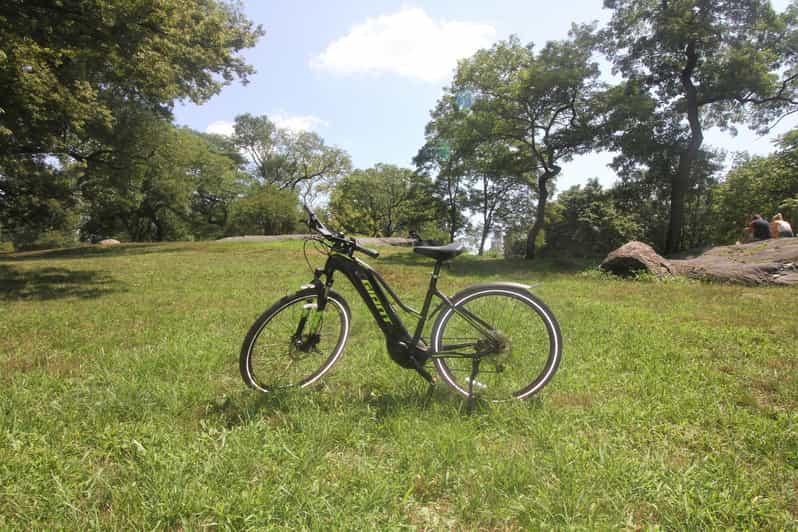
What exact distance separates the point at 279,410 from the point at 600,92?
756 inches

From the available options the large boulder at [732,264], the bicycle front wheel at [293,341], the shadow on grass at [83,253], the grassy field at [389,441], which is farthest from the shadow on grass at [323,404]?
the shadow on grass at [83,253]

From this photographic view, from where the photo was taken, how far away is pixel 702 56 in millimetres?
16281

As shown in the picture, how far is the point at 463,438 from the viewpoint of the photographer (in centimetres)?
241

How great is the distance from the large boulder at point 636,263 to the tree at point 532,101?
734 centimetres

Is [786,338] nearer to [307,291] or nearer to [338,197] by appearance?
[307,291]

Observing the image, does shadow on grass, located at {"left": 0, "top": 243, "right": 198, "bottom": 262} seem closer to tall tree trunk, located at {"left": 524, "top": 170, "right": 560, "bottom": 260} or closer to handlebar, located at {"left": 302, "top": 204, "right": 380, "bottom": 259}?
tall tree trunk, located at {"left": 524, "top": 170, "right": 560, "bottom": 260}

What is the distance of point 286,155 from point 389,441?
53.1 meters

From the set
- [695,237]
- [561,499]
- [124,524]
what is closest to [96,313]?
[124,524]

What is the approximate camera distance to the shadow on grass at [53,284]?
7.96 m

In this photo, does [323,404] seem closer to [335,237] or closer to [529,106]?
[335,237]

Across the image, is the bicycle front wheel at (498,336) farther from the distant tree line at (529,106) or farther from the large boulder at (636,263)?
the large boulder at (636,263)

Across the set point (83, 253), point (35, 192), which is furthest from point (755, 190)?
point (83, 253)

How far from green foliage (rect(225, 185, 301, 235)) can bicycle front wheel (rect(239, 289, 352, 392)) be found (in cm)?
3345

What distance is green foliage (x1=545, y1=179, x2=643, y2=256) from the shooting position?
19281 mm
